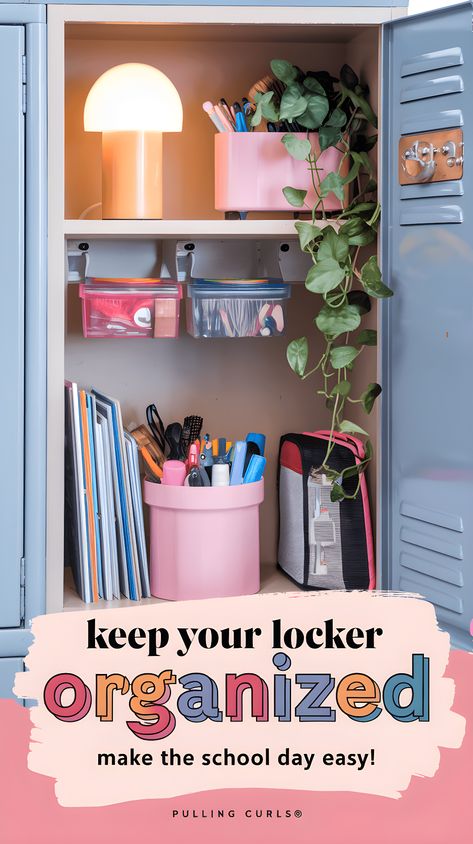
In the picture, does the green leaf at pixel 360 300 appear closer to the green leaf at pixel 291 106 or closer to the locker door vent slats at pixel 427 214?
the locker door vent slats at pixel 427 214

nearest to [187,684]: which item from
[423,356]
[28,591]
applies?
[28,591]

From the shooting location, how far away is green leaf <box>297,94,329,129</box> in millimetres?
1531

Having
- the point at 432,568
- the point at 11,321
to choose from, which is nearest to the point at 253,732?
the point at 432,568

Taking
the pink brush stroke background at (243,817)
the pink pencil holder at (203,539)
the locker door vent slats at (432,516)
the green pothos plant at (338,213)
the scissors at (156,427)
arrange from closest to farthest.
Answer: the pink brush stroke background at (243,817) < the locker door vent slats at (432,516) < the green pothos plant at (338,213) < the pink pencil holder at (203,539) < the scissors at (156,427)

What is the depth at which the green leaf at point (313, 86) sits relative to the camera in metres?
1.54

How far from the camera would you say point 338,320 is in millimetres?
1494

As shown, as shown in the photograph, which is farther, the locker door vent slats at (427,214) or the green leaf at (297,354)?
the green leaf at (297,354)

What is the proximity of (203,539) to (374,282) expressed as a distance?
1.54 ft

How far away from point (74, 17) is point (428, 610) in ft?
3.16

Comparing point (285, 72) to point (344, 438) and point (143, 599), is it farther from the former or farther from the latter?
point (143, 599)

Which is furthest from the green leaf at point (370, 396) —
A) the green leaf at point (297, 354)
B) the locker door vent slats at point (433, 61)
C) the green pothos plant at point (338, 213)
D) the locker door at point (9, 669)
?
the locker door at point (9, 669)

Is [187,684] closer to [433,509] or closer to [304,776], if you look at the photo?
[304,776]

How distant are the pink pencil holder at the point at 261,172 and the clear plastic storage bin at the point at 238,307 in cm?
12

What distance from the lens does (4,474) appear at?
4.75 ft
